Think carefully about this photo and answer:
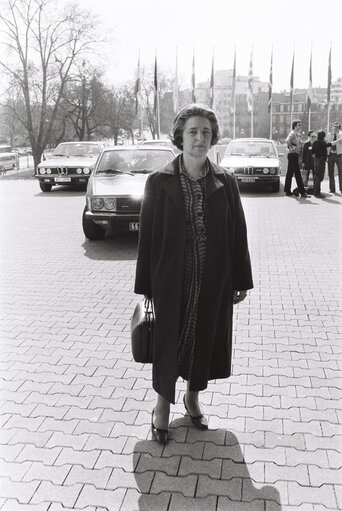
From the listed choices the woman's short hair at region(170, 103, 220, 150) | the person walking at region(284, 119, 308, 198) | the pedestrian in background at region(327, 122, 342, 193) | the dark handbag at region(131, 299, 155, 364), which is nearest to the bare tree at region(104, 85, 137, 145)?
the pedestrian in background at region(327, 122, 342, 193)

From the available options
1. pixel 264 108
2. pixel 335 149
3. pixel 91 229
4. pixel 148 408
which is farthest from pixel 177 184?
pixel 264 108

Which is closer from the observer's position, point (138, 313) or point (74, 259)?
point (138, 313)

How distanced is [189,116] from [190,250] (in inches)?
29.7

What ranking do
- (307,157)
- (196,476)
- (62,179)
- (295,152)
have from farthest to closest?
(62,179)
(307,157)
(295,152)
(196,476)

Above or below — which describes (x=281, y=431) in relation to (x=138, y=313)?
below

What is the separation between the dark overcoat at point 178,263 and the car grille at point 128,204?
571cm

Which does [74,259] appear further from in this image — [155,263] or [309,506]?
[309,506]

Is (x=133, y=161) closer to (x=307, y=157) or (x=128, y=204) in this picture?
(x=128, y=204)

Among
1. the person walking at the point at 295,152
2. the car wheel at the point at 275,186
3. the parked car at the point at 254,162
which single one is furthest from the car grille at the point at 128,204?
the car wheel at the point at 275,186

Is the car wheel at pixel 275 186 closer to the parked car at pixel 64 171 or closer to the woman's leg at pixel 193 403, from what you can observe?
the parked car at pixel 64 171

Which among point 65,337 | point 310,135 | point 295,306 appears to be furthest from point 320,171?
point 65,337

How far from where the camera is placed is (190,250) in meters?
3.16

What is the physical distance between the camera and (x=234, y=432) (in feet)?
11.4

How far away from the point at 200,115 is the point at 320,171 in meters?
12.3
